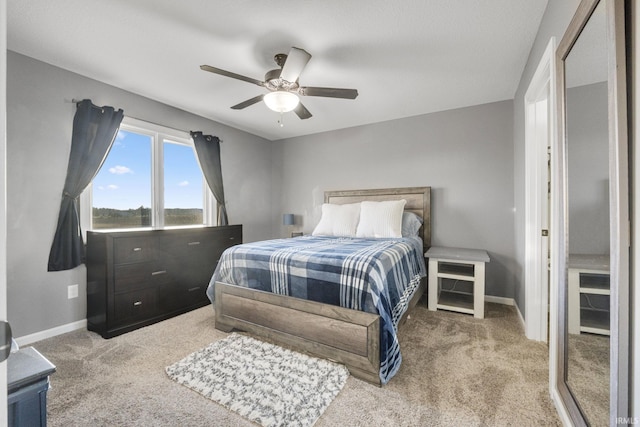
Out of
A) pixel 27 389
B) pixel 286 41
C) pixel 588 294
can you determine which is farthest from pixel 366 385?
pixel 286 41

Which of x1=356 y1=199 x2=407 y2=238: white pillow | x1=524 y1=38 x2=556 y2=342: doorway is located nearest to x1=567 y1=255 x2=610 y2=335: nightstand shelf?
x1=524 y1=38 x2=556 y2=342: doorway

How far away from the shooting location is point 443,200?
11.9 feet

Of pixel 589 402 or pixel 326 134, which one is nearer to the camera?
pixel 589 402

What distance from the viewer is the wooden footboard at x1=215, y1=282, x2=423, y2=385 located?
1812mm

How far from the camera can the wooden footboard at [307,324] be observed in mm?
1812

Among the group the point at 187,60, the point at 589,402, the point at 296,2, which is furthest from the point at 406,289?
the point at 187,60

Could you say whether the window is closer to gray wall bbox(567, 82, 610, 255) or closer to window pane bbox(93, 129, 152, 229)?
window pane bbox(93, 129, 152, 229)

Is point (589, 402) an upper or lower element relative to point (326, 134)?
lower

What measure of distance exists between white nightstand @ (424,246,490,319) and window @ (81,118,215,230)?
Result: 317 centimetres

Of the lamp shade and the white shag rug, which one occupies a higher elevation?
the lamp shade

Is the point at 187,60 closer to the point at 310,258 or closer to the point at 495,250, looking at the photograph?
the point at 310,258

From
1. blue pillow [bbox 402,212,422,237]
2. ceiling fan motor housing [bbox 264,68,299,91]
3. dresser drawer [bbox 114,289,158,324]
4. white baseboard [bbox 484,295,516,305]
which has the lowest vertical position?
white baseboard [bbox 484,295,516,305]

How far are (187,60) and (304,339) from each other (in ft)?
8.38

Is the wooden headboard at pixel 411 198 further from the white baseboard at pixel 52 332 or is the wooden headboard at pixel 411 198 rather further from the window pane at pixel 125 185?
the window pane at pixel 125 185
